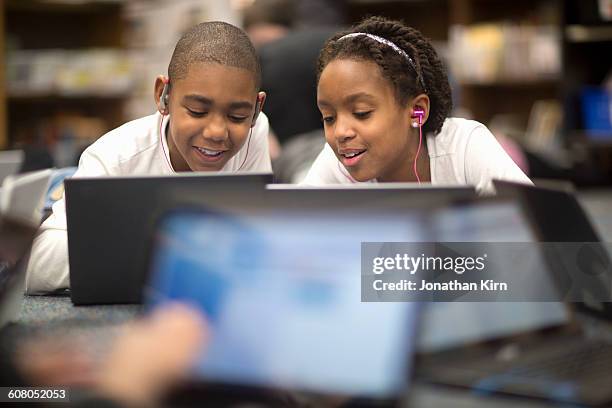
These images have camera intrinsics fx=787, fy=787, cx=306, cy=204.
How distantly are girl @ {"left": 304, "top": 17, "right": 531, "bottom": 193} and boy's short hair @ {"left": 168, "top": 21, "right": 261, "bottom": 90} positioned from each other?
0.10m

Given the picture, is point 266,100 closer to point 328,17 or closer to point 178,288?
point 178,288

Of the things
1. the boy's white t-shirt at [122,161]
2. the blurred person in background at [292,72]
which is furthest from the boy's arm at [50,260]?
the blurred person in background at [292,72]

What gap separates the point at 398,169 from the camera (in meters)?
1.02

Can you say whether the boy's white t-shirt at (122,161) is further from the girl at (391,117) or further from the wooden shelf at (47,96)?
the wooden shelf at (47,96)

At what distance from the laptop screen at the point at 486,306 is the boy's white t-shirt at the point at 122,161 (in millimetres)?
349

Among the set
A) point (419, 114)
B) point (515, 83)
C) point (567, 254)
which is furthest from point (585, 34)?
point (567, 254)

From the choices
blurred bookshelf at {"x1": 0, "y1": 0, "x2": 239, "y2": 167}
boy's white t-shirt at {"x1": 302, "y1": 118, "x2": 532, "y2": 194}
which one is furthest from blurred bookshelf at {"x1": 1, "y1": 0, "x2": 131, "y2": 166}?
boy's white t-shirt at {"x1": 302, "y1": 118, "x2": 532, "y2": 194}

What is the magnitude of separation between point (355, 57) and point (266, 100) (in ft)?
0.49

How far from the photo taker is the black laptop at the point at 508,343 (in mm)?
603

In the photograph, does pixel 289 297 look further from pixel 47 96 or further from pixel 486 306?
pixel 47 96

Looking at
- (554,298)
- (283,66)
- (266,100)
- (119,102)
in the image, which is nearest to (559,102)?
(119,102)

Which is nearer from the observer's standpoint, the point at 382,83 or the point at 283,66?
the point at 382,83

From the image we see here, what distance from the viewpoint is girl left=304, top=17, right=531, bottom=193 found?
100cm

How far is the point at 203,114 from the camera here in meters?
1.01
